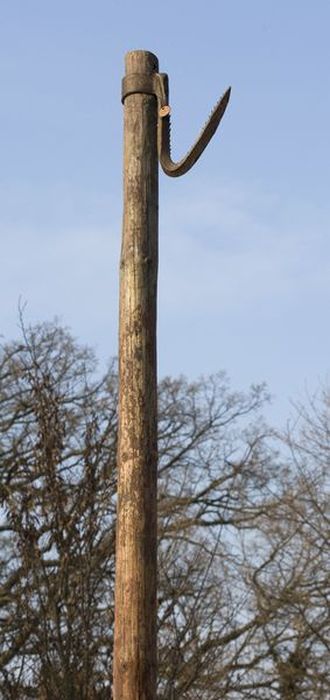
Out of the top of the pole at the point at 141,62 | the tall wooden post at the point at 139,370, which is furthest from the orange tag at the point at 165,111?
the top of the pole at the point at 141,62

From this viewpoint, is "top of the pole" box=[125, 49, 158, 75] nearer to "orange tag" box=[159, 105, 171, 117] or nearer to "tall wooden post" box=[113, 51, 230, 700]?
"tall wooden post" box=[113, 51, 230, 700]

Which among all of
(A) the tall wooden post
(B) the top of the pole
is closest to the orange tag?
(A) the tall wooden post

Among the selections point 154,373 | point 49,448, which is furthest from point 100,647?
point 154,373

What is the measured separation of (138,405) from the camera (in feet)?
15.8

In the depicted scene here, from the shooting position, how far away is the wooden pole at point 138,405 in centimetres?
452

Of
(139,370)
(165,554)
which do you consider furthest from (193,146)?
(165,554)

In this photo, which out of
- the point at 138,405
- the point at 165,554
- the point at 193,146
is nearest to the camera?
the point at 138,405

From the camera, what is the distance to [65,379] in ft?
52.1

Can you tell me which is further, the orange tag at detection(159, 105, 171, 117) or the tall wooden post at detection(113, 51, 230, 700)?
the orange tag at detection(159, 105, 171, 117)

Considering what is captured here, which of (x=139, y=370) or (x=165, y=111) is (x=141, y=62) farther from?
(x=139, y=370)

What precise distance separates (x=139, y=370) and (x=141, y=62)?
1.29 m

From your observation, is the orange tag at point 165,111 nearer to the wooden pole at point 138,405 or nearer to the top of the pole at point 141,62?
the wooden pole at point 138,405

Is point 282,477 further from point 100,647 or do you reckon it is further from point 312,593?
point 100,647

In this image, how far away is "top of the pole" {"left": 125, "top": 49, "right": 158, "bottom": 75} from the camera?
210 inches
